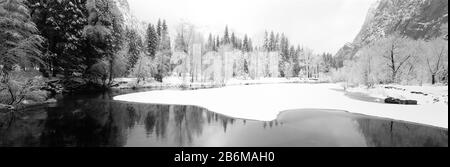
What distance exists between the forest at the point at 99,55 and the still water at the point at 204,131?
5.53 metres

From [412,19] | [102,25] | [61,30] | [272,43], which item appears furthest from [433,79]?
[412,19]

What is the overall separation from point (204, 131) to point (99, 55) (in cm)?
2442

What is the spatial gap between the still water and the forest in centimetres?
553

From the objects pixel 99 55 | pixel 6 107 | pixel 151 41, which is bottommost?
pixel 6 107

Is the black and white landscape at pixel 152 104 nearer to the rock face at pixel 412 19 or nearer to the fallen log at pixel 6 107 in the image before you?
the fallen log at pixel 6 107

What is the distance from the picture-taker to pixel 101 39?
2956cm

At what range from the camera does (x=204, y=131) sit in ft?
39.9

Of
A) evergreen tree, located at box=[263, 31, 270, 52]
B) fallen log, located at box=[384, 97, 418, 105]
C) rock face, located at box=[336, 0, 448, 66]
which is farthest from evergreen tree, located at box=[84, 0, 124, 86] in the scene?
rock face, located at box=[336, 0, 448, 66]

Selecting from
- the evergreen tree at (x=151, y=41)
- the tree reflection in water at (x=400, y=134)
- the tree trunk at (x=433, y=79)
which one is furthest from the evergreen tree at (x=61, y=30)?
the tree trunk at (x=433, y=79)

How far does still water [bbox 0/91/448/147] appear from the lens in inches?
397

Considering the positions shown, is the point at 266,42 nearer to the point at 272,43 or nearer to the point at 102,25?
the point at 272,43

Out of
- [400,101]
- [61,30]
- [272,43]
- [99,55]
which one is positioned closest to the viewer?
[400,101]

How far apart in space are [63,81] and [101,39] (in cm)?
649
